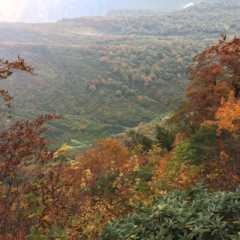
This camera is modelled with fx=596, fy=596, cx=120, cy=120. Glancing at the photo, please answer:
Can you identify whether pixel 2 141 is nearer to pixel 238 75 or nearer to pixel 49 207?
pixel 49 207

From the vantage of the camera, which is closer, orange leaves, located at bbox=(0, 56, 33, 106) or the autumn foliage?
orange leaves, located at bbox=(0, 56, 33, 106)

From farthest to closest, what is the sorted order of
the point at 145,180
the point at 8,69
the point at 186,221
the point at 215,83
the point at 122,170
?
the point at 122,170
the point at 145,180
the point at 215,83
the point at 186,221
the point at 8,69

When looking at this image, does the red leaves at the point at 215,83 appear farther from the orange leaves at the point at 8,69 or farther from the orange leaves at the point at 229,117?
the orange leaves at the point at 8,69

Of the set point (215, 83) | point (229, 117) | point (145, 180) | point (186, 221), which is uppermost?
point (215, 83)

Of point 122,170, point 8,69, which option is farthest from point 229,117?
point 8,69

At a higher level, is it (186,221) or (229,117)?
(186,221)

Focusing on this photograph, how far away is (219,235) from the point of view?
16641 millimetres

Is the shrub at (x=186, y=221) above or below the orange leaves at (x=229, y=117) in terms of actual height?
above

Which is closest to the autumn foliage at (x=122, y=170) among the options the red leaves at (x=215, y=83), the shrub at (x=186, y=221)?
the red leaves at (x=215, y=83)

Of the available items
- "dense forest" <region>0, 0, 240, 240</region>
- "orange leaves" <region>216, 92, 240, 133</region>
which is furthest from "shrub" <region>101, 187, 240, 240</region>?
"orange leaves" <region>216, 92, 240, 133</region>

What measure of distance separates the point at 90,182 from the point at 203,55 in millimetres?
11988

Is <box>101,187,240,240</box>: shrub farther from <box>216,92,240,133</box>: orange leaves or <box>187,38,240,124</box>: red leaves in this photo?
<box>187,38,240,124</box>: red leaves

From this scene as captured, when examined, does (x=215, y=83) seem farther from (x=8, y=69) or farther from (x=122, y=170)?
(x=8, y=69)

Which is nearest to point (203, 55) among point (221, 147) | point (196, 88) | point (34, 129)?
point (196, 88)
